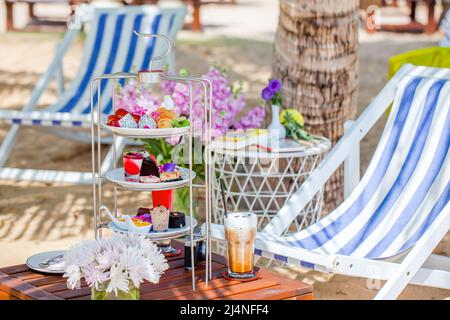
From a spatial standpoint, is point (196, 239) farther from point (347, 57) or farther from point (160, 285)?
point (347, 57)

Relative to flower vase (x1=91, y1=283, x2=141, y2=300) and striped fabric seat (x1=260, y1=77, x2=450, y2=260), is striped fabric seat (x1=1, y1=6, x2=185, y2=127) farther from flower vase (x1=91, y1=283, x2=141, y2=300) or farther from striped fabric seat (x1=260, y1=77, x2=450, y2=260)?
flower vase (x1=91, y1=283, x2=141, y2=300)

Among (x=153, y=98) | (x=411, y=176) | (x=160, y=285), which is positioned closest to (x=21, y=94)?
(x=153, y=98)

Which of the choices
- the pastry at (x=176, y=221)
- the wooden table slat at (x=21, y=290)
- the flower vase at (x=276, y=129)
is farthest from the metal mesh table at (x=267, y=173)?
the wooden table slat at (x=21, y=290)

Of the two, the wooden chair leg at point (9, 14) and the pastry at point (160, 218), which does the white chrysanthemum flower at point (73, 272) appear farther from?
the wooden chair leg at point (9, 14)

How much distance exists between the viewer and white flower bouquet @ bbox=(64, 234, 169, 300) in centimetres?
302

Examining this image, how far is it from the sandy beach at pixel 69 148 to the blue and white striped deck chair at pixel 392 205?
1.72 ft

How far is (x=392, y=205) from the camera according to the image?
4.29m

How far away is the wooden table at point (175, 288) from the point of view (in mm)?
3211

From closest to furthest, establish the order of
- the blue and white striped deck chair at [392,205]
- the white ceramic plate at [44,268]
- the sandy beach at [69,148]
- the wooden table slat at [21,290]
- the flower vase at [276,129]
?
1. the wooden table slat at [21,290]
2. the white ceramic plate at [44,268]
3. the blue and white striped deck chair at [392,205]
4. the flower vase at [276,129]
5. the sandy beach at [69,148]

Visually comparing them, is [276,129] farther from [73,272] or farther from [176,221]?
[73,272]

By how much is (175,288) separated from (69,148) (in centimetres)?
426

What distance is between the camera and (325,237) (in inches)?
162
